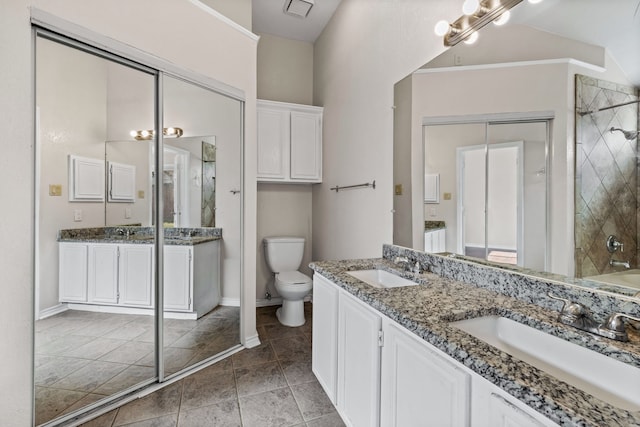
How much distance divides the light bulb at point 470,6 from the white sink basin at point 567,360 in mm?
1402

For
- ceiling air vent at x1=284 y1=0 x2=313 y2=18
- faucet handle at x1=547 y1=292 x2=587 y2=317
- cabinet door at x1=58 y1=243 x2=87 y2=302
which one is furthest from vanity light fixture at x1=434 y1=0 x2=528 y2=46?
cabinet door at x1=58 y1=243 x2=87 y2=302

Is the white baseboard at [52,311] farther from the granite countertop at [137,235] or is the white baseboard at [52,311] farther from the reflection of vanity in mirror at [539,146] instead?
the reflection of vanity in mirror at [539,146]

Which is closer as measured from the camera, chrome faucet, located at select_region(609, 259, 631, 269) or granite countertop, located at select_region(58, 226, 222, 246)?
chrome faucet, located at select_region(609, 259, 631, 269)

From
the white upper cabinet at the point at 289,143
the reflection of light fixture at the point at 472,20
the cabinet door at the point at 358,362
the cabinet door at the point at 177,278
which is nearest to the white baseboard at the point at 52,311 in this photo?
the cabinet door at the point at 177,278

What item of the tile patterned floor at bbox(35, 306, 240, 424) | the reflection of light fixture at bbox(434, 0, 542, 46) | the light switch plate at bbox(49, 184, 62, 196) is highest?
the reflection of light fixture at bbox(434, 0, 542, 46)

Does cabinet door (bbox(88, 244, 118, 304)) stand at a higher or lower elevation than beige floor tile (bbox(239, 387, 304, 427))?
higher

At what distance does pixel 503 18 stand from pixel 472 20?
17cm

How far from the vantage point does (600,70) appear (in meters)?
0.99

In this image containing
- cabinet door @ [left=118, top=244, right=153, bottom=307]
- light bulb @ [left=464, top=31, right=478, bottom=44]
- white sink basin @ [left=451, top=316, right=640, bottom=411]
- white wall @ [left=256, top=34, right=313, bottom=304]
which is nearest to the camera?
white sink basin @ [left=451, top=316, right=640, bottom=411]

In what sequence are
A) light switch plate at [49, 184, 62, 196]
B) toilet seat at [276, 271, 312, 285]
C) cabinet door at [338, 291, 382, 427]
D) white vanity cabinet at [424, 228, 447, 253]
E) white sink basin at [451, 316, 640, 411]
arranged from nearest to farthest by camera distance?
white sink basin at [451, 316, 640, 411] < cabinet door at [338, 291, 382, 427] < light switch plate at [49, 184, 62, 196] < white vanity cabinet at [424, 228, 447, 253] < toilet seat at [276, 271, 312, 285]

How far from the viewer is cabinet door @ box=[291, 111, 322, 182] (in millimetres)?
3229

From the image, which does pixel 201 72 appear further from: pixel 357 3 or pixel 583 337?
pixel 583 337

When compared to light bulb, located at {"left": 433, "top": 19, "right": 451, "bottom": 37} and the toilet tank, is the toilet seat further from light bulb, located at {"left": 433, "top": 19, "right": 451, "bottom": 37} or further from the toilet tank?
light bulb, located at {"left": 433, "top": 19, "right": 451, "bottom": 37}

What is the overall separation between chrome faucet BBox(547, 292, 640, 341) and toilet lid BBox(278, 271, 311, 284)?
84.2 inches
